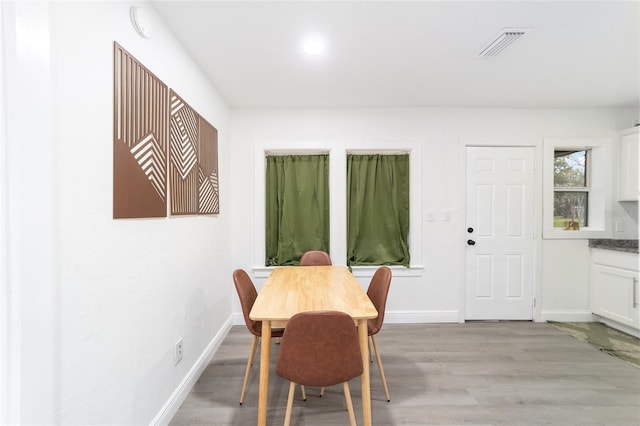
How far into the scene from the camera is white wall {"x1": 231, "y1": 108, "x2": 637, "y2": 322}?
10.6 feet

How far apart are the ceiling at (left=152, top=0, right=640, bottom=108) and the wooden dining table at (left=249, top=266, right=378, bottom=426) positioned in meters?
1.74

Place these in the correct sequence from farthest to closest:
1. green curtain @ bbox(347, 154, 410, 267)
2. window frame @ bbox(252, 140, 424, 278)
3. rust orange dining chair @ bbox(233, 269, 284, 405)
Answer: green curtain @ bbox(347, 154, 410, 267), window frame @ bbox(252, 140, 424, 278), rust orange dining chair @ bbox(233, 269, 284, 405)

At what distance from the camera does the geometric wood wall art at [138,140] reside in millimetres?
1305

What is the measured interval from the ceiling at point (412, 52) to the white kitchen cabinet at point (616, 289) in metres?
1.73

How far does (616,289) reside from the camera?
3016mm

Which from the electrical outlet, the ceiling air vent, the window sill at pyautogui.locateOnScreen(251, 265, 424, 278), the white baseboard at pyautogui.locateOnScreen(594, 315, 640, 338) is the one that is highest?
the ceiling air vent

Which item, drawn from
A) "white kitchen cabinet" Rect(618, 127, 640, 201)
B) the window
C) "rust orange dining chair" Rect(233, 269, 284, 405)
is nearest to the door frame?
the window

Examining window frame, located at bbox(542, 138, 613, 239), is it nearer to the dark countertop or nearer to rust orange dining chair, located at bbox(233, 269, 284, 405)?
the dark countertop

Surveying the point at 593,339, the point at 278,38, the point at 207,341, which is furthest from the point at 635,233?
the point at 207,341

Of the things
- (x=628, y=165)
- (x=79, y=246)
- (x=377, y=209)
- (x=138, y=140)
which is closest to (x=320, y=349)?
(x=79, y=246)

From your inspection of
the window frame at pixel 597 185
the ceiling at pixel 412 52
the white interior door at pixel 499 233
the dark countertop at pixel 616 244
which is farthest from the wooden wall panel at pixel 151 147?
the dark countertop at pixel 616 244

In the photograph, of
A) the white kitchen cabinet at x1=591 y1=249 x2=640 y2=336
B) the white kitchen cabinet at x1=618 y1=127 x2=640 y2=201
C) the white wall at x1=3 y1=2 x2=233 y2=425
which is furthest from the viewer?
the white kitchen cabinet at x1=618 y1=127 x2=640 y2=201

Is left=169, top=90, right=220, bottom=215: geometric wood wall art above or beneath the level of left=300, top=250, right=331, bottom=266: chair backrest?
above

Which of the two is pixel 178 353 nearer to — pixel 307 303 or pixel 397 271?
pixel 307 303
